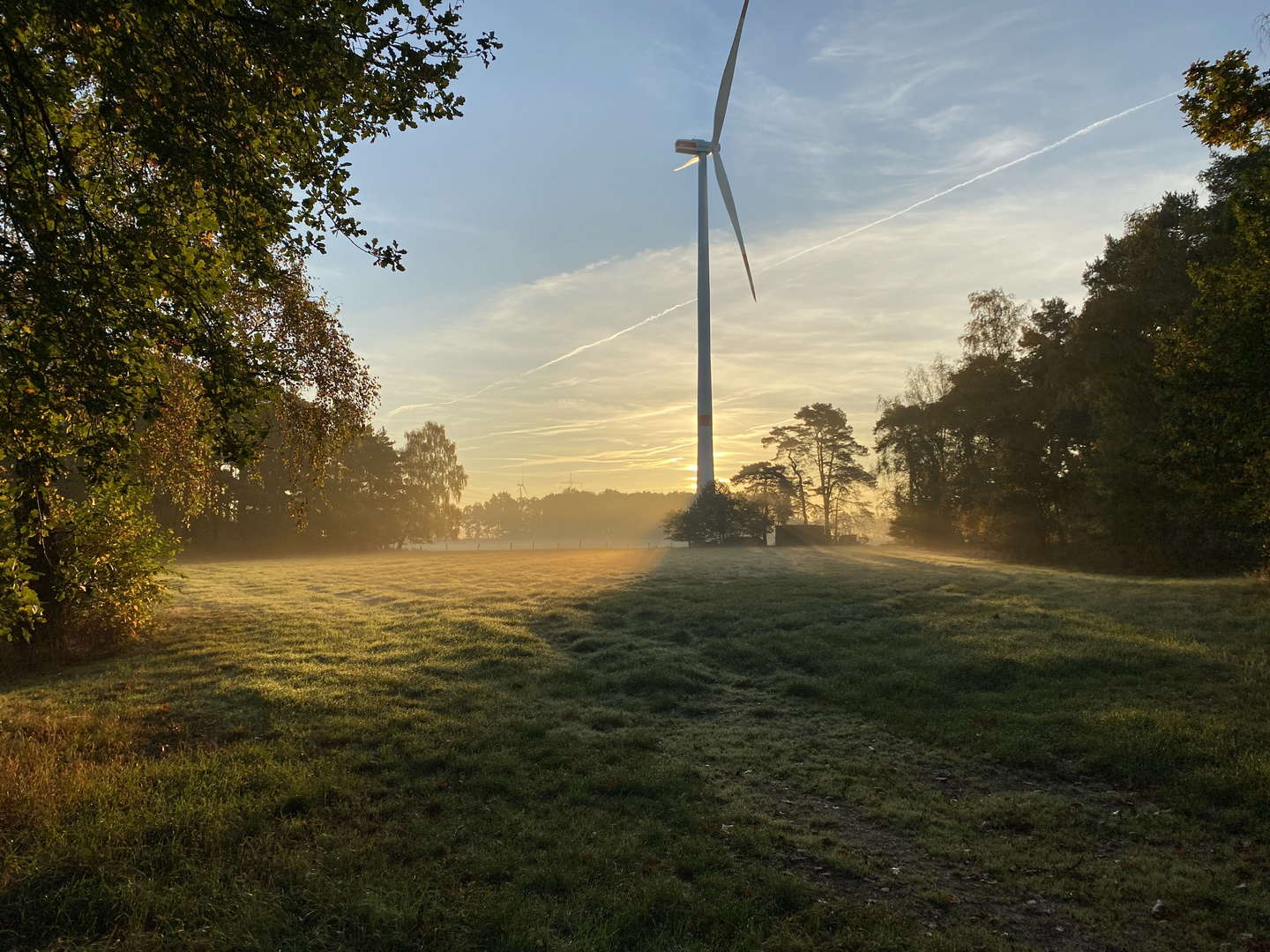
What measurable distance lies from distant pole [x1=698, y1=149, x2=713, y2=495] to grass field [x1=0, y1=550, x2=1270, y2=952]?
81.5m

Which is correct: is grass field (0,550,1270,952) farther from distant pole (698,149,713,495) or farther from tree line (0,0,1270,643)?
distant pole (698,149,713,495)

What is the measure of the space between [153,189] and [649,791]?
10.4 meters

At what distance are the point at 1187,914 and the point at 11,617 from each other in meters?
14.7

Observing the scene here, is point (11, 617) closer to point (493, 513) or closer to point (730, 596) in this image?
point (730, 596)

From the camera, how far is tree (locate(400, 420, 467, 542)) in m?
96.1

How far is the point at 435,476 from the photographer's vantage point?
102 metres

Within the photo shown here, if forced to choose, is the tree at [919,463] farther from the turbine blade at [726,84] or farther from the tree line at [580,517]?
the tree line at [580,517]

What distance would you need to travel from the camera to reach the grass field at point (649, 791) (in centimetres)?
667

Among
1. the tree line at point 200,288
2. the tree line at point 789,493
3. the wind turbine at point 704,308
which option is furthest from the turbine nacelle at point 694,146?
the tree line at point 200,288

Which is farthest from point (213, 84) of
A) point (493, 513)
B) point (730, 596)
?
point (493, 513)

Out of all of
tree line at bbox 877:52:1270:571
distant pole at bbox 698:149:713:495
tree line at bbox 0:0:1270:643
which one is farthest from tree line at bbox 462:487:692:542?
tree line at bbox 0:0:1270:643

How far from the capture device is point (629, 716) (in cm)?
1369

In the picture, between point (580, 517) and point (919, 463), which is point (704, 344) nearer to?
point (919, 463)

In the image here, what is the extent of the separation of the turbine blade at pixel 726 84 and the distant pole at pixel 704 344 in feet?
26.1
